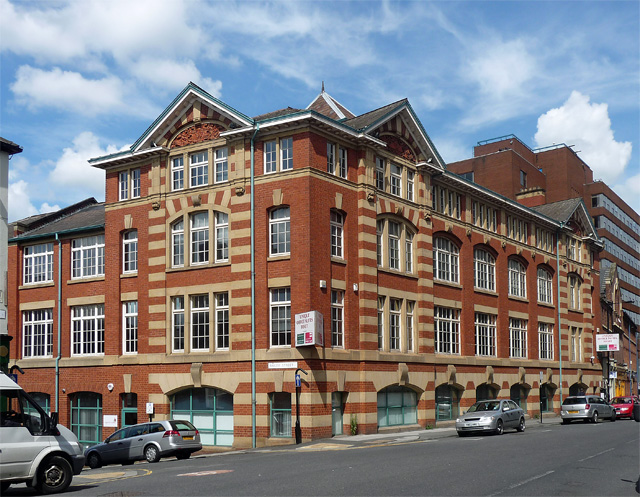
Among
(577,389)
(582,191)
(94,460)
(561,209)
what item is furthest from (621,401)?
(582,191)

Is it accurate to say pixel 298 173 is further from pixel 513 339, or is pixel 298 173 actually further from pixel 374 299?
pixel 513 339

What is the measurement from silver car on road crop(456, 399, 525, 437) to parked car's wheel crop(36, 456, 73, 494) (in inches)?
809

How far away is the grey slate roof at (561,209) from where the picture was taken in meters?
59.1

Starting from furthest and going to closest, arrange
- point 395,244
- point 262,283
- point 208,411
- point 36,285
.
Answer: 1. point 36,285
2. point 395,244
3. point 208,411
4. point 262,283

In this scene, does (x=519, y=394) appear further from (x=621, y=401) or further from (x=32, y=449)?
(x=32, y=449)

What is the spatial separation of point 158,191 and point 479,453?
21.4 m

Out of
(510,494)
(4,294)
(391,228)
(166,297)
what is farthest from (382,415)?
(510,494)

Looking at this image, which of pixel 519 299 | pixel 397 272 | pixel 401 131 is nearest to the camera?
pixel 397 272

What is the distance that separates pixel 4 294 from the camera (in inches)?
1272

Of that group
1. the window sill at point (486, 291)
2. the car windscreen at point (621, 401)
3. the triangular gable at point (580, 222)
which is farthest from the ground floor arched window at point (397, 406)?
the triangular gable at point (580, 222)

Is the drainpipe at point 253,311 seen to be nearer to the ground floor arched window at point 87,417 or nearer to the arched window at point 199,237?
Result: the arched window at point 199,237

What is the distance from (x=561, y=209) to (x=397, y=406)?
28.6m

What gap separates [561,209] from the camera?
60.4 metres

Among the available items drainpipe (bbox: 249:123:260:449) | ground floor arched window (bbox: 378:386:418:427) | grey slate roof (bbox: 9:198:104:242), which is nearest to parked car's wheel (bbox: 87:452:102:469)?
drainpipe (bbox: 249:123:260:449)
